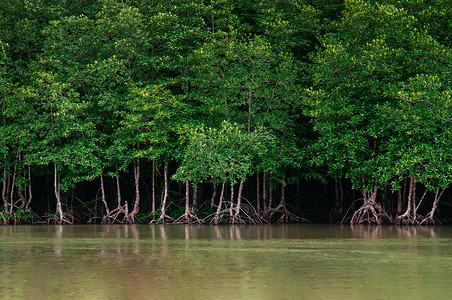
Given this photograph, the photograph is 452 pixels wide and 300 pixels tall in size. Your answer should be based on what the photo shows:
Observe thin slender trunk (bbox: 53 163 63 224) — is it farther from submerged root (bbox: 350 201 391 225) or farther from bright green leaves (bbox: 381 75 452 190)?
bright green leaves (bbox: 381 75 452 190)

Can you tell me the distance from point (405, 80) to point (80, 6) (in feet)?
42.0

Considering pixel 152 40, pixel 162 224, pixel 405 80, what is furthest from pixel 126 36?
pixel 405 80

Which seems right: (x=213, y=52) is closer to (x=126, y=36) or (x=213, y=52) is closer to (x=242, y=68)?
(x=242, y=68)

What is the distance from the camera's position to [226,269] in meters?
8.34

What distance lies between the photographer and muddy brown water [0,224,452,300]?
6496mm

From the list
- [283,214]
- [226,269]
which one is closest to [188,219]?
[283,214]

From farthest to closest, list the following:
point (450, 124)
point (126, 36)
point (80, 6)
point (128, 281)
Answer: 1. point (80, 6)
2. point (126, 36)
3. point (450, 124)
4. point (128, 281)

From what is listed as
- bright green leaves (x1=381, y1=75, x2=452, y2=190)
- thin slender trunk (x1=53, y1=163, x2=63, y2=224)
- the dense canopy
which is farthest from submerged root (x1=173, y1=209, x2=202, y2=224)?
bright green leaves (x1=381, y1=75, x2=452, y2=190)

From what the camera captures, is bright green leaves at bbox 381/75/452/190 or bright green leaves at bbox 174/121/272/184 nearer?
bright green leaves at bbox 381/75/452/190

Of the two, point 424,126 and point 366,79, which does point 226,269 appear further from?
point 366,79

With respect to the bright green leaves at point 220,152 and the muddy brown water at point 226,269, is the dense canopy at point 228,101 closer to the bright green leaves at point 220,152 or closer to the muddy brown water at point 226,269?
the bright green leaves at point 220,152

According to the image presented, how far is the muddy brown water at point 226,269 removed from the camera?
21.3 feet

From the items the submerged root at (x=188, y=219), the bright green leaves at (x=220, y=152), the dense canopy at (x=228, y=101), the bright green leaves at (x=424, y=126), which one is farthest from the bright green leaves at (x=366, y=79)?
the submerged root at (x=188, y=219)

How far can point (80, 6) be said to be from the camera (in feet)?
80.5
